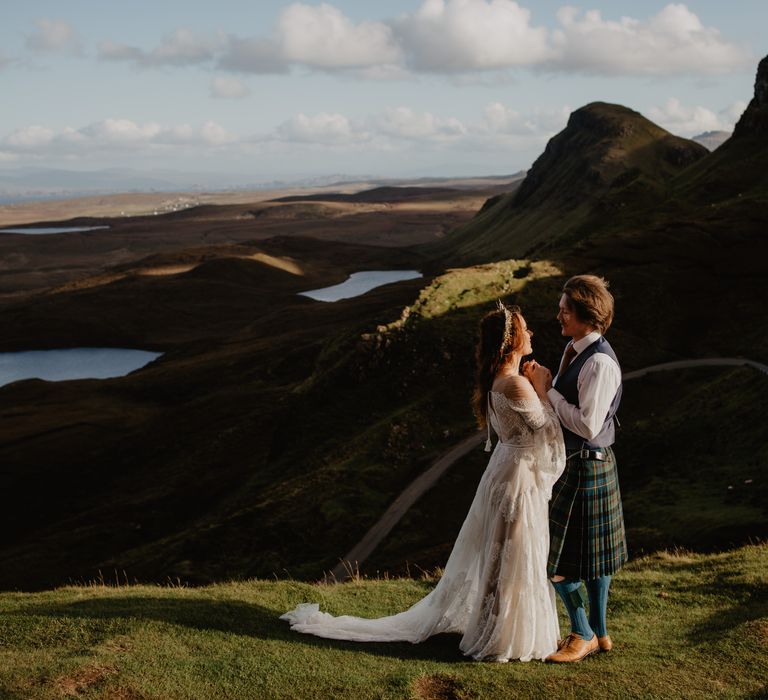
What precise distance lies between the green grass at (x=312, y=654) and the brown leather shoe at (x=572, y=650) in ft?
0.48

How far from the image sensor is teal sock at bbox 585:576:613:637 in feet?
34.9

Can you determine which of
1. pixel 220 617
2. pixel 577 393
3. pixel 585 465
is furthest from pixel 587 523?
pixel 220 617

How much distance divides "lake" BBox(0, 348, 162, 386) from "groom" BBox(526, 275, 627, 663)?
118807 millimetres

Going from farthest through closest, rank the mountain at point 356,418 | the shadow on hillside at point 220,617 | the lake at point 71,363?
the lake at point 71,363
the mountain at point 356,418
the shadow on hillside at point 220,617

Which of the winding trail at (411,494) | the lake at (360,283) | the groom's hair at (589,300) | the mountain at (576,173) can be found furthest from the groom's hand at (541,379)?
the lake at (360,283)

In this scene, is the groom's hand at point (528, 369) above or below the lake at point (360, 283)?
above

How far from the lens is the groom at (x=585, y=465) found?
32.4 ft

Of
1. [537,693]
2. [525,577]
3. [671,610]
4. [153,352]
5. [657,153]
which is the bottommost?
[153,352]

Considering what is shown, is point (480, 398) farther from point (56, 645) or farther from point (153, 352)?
point (153, 352)

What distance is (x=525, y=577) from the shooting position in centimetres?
→ 1062

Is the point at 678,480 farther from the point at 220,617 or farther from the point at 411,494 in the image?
the point at 220,617

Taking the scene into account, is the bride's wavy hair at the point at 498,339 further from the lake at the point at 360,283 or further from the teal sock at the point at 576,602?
the lake at the point at 360,283

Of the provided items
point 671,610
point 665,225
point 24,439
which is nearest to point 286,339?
point 24,439

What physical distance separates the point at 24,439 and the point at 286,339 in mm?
36169
